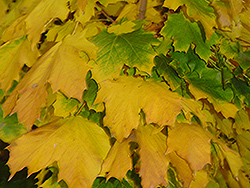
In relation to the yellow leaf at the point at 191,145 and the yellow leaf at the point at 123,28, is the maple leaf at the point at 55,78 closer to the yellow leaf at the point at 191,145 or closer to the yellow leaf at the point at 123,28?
the yellow leaf at the point at 123,28

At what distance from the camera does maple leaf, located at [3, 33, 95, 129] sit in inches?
23.9

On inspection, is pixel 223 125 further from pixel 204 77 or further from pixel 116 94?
pixel 116 94

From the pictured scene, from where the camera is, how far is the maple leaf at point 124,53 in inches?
27.2

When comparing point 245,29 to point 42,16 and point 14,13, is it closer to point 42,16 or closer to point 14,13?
point 42,16

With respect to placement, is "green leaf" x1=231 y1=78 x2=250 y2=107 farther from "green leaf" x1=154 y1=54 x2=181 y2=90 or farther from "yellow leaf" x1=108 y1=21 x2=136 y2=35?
"yellow leaf" x1=108 y1=21 x2=136 y2=35

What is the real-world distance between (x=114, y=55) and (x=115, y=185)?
35 cm

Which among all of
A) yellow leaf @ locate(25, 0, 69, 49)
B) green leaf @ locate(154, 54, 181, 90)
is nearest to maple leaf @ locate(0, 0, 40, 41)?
yellow leaf @ locate(25, 0, 69, 49)

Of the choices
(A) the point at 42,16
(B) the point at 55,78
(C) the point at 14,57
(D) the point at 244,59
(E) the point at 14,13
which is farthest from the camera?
(E) the point at 14,13

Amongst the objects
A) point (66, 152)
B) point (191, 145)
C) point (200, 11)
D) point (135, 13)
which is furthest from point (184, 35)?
point (66, 152)

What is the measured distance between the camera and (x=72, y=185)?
24.6 inches

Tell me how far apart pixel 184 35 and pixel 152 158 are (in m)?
0.35

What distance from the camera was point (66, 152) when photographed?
0.65 meters

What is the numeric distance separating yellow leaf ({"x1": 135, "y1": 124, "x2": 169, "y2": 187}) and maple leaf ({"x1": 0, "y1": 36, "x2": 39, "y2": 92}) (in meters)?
0.37

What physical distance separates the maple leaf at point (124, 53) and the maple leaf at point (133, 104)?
0.11 ft
